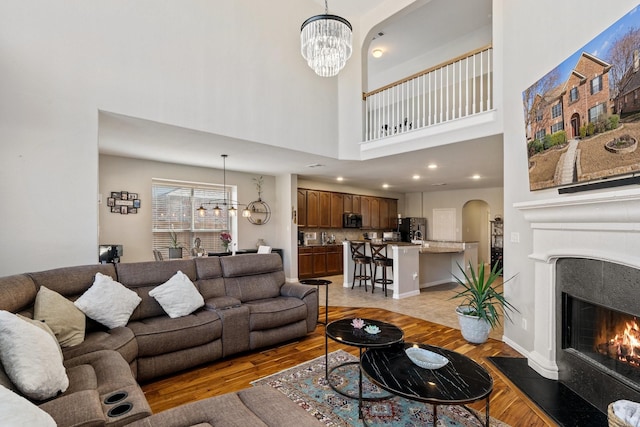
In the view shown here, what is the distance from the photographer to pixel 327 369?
111 inches

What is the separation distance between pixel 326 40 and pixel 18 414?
116 inches

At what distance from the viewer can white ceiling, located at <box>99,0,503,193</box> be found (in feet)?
13.8

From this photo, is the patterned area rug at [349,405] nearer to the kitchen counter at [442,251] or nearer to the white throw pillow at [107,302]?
the white throw pillow at [107,302]

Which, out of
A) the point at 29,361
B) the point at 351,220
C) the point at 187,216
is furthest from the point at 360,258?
the point at 29,361

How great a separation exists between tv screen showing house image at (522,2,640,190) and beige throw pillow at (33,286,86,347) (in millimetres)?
3953

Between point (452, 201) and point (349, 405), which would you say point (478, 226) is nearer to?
point (452, 201)

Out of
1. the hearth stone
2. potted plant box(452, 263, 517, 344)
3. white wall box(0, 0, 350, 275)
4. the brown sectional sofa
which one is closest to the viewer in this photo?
the brown sectional sofa

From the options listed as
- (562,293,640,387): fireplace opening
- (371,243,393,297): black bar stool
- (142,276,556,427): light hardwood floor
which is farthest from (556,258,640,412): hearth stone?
(371,243,393,297): black bar stool

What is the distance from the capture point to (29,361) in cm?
156

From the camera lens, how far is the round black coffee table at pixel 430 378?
65.8 inches

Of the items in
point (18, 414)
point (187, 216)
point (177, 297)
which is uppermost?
point (187, 216)

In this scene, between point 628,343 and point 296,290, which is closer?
point 628,343

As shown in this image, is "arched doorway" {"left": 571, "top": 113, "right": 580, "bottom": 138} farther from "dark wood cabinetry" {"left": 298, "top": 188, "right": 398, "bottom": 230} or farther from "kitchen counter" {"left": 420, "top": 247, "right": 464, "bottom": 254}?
"dark wood cabinetry" {"left": 298, "top": 188, "right": 398, "bottom": 230}

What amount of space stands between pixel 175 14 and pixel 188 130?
4.48ft
